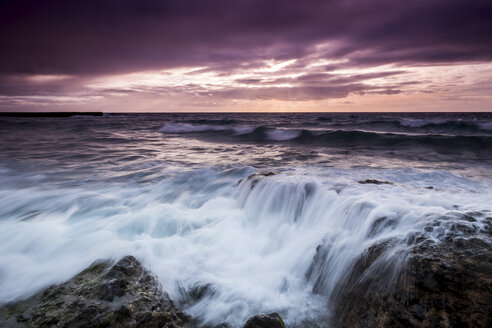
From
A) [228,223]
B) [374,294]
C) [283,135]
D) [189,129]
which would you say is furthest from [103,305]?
[189,129]

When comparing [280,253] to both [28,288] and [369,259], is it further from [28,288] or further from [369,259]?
[28,288]

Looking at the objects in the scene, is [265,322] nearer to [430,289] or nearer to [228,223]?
[430,289]

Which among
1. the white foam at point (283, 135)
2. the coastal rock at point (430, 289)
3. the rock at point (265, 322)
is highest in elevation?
the coastal rock at point (430, 289)

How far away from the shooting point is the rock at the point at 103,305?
7.46 ft

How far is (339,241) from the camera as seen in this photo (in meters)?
3.62

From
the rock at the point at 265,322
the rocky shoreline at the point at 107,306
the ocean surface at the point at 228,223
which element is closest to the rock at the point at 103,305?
the rocky shoreline at the point at 107,306

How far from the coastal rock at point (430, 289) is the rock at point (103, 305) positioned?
5.38ft

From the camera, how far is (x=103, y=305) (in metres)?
2.39

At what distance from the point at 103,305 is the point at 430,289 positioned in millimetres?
2777

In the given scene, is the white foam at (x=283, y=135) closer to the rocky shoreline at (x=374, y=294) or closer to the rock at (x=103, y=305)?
the rocky shoreline at (x=374, y=294)

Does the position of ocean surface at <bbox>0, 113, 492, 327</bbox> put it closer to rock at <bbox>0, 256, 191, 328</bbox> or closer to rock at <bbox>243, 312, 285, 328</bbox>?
rock at <bbox>0, 256, 191, 328</bbox>

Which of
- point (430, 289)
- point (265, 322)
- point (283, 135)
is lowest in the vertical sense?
point (283, 135)

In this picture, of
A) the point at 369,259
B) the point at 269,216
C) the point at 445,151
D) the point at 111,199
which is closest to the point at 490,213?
the point at 369,259

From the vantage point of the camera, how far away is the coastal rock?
2.17 metres
